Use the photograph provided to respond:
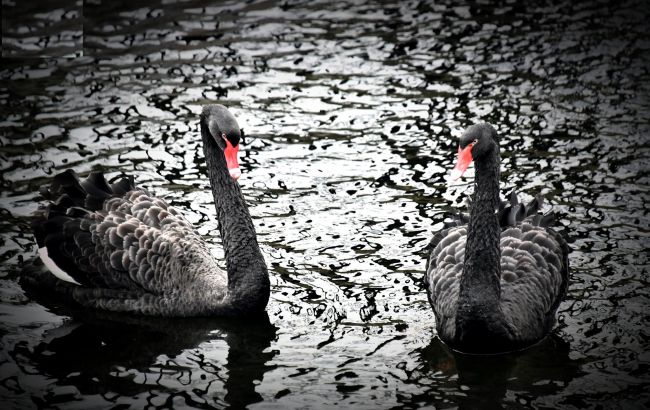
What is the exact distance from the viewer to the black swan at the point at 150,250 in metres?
7.54

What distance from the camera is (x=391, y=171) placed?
9992mm

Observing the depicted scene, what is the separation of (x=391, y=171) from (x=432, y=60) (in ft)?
9.78

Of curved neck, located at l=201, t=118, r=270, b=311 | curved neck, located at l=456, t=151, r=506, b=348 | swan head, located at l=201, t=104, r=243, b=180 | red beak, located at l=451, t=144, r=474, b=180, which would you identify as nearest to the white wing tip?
curved neck, located at l=201, t=118, r=270, b=311

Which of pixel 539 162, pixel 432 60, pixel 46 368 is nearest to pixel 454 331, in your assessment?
pixel 46 368

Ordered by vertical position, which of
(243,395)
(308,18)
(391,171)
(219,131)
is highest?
(308,18)

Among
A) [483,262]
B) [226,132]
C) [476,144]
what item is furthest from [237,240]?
[476,144]

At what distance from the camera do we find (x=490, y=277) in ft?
22.6

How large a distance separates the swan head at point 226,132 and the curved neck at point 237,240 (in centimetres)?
22

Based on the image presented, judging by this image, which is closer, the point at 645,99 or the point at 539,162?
the point at 539,162

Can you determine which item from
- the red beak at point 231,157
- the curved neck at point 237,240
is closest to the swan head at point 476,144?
the red beak at point 231,157

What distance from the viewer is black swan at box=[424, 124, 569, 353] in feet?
22.5

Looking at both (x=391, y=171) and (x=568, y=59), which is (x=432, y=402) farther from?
(x=568, y=59)

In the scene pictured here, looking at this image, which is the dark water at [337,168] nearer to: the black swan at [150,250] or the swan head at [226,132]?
the black swan at [150,250]

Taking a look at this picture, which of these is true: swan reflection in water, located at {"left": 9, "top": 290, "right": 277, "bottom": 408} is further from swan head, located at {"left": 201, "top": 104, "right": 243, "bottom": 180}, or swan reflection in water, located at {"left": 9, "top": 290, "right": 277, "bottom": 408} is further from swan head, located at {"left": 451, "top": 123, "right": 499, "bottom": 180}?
swan head, located at {"left": 451, "top": 123, "right": 499, "bottom": 180}
